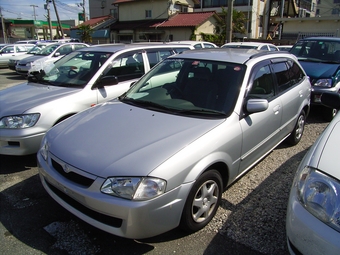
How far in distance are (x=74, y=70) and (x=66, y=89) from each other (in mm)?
655

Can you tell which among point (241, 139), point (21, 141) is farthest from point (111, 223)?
point (21, 141)

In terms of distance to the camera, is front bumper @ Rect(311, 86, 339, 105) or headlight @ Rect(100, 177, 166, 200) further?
front bumper @ Rect(311, 86, 339, 105)

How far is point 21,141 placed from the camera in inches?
152

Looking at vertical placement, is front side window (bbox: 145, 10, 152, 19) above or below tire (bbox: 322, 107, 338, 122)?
above

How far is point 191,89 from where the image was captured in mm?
3480

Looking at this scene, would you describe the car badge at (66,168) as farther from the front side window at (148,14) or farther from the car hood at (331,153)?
the front side window at (148,14)

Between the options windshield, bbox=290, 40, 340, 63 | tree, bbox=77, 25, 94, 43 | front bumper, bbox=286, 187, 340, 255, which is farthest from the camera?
tree, bbox=77, 25, 94, 43

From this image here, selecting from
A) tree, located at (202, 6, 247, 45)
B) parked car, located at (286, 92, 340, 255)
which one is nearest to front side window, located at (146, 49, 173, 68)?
parked car, located at (286, 92, 340, 255)

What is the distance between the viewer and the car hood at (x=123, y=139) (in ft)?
7.80

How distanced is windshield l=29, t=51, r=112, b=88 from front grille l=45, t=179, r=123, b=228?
2424 mm

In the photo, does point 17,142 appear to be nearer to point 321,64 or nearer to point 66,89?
point 66,89

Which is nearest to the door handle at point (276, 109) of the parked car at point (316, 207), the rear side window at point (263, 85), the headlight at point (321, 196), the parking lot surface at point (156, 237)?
the rear side window at point (263, 85)

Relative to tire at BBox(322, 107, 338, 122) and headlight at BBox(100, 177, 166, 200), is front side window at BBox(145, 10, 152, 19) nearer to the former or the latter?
tire at BBox(322, 107, 338, 122)

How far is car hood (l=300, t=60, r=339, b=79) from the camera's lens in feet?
20.9
